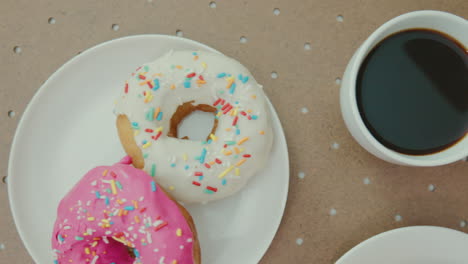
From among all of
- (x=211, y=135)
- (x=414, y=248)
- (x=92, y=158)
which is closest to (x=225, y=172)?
(x=211, y=135)

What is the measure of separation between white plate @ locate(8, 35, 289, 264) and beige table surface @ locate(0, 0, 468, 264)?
0.07 metres

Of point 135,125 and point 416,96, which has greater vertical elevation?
point 135,125

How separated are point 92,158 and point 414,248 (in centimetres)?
62

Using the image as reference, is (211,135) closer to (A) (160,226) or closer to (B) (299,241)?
(A) (160,226)

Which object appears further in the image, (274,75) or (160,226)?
(274,75)

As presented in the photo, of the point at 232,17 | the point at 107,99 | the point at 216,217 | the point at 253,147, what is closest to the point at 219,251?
the point at 216,217

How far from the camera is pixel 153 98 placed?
29.6 inches

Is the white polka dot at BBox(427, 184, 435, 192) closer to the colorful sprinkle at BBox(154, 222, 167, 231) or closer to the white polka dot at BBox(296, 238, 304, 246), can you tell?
the white polka dot at BBox(296, 238, 304, 246)

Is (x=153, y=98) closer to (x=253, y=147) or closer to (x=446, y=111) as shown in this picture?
(x=253, y=147)

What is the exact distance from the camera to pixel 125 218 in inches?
27.2

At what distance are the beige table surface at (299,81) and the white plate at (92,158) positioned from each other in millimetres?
66

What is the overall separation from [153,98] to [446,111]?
506mm

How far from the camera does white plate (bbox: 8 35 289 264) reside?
0.81 metres

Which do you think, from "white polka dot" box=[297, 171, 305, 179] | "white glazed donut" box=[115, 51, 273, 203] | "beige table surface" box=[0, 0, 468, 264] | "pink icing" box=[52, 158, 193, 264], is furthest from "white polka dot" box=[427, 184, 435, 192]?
"pink icing" box=[52, 158, 193, 264]
